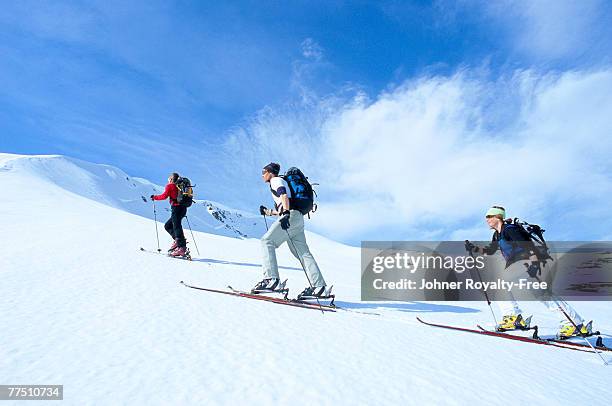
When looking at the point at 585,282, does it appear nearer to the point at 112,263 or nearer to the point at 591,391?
the point at 591,391

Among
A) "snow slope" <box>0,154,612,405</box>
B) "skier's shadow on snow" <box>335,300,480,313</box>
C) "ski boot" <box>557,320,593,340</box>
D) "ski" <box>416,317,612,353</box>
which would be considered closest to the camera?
"snow slope" <box>0,154,612,405</box>

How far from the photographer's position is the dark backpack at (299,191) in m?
5.86

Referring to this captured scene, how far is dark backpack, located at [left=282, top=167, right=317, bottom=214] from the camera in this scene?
5.86 metres

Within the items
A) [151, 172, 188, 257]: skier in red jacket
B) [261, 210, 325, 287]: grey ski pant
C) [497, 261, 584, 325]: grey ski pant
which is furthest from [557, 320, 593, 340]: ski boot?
[151, 172, 188, 257]: skier in red jacket

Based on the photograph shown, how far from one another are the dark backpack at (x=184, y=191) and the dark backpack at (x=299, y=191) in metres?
4.77

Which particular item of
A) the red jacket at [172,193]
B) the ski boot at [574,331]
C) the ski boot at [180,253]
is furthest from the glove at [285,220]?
the red jacket at [172,193]

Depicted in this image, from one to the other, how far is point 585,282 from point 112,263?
744 inches

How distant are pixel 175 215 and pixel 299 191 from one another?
5092 millimetres

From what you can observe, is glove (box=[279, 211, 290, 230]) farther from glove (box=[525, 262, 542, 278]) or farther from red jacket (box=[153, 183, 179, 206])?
red jacket (box=[153, 183, 179, 206])

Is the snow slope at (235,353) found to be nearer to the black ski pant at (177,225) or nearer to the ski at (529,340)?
the ski at (529,340)

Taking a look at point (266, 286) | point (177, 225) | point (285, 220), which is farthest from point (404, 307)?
point (177, 225)

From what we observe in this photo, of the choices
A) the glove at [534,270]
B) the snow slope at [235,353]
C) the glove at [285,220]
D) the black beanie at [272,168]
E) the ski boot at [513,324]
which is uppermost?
the black beanie at [272,168]

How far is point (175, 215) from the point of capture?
9680 millimetres

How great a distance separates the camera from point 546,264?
16.6ft
